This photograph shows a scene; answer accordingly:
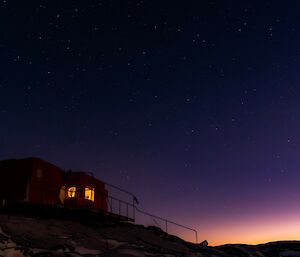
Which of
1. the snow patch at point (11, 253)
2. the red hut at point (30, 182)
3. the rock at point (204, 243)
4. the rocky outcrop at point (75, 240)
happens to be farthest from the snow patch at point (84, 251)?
the rock at point (204, 243)

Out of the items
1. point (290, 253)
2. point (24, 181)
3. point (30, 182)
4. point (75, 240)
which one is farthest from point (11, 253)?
point (290, 253)

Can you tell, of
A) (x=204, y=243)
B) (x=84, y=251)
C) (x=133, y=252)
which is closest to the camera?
(x=84, y=251)

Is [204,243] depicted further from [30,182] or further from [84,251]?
[84,251]

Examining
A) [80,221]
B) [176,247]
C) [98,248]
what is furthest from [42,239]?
[176,247]

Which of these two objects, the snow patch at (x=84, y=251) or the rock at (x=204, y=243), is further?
the rock at (x=204, y=243)

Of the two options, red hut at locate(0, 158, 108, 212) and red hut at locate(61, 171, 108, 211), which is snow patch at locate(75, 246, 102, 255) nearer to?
red hut at locate(0, 158, 108, 212)

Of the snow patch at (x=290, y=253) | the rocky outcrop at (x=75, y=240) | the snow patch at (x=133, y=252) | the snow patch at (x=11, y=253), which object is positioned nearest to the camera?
the snow patch at (x=11, y=253)

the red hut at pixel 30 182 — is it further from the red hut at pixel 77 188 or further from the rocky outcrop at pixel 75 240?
the rocky outcrop at pixel 75 240

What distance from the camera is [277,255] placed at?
32.7 m

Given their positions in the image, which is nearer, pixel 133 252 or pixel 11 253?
pixel 11 253

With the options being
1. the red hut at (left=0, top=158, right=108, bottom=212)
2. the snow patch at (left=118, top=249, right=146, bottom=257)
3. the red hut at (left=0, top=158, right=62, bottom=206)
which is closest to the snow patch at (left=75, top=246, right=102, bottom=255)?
the snow patch at (left=118, top=249, right=146, bottom=257)

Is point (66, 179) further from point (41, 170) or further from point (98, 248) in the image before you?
A: point (98, 248)

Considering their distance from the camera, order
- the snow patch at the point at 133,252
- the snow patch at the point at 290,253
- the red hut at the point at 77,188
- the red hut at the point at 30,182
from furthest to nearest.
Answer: the snow patch at the point at 290,253 → the red hut at the point at 77,188 → the red hut at the point at 30,182 → the snow patch at the point at 133,252

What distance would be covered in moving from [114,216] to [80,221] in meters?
2.35
